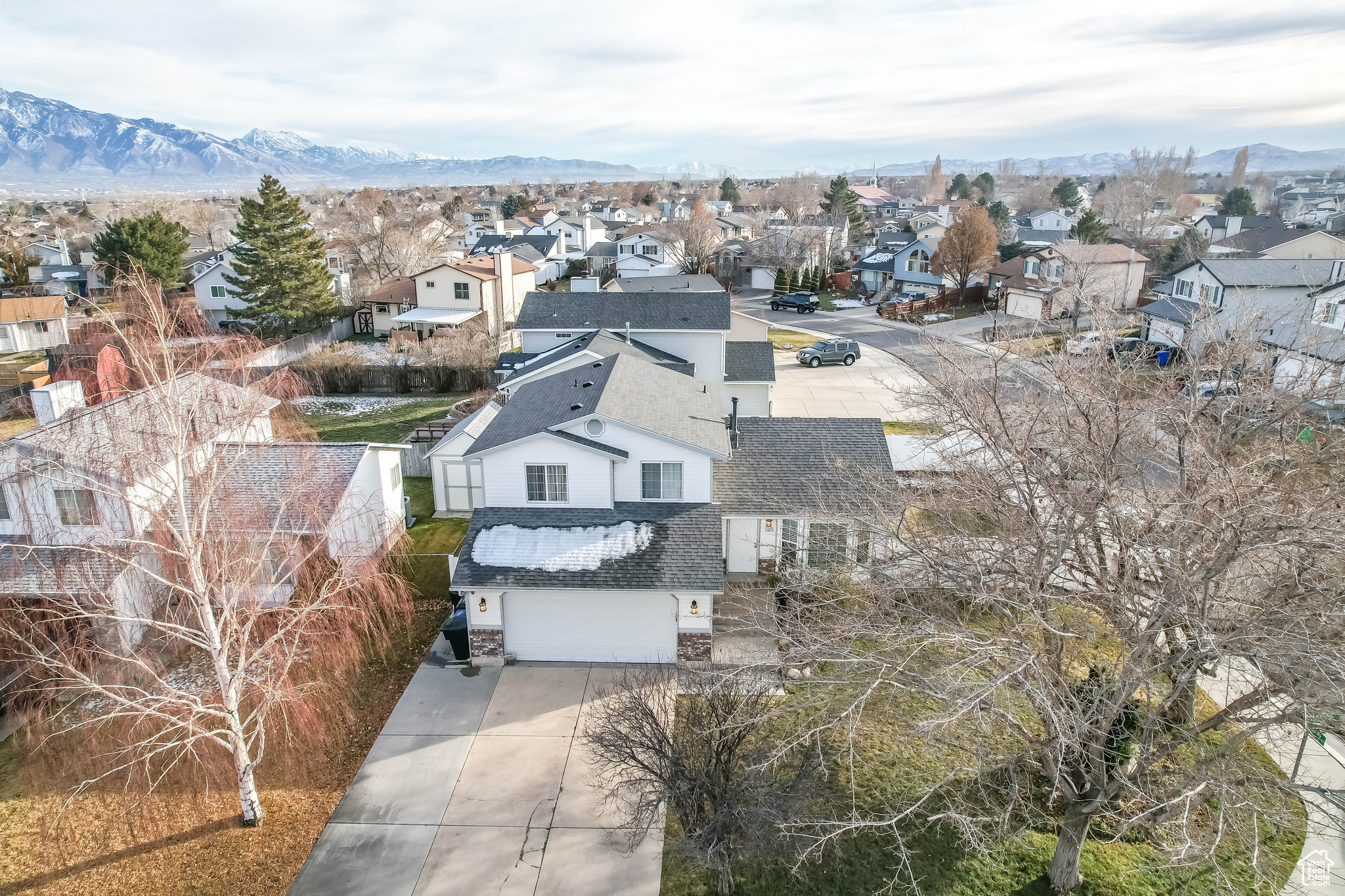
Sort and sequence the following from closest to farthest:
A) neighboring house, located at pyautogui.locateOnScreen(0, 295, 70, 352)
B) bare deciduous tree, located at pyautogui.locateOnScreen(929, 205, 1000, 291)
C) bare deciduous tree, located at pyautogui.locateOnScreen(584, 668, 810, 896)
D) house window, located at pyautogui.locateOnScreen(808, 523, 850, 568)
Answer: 1. bare deciduous tree, located at pyautogui.locateOnScreen(584, 668, 810, 896)
2. house window, located at pyautogui.locateOnScreen(808, 523, 850, 568)
3. neighboring house, located at pyautogui.locateOnScreen(0, 295, 70, 352)
4. bare deciduous tree, located at pyautogui.locateOnScreen(929, 205, 1000, 291)

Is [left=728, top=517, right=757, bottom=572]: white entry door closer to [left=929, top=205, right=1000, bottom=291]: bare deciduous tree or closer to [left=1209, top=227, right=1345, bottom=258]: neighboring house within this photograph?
[left=929, top=205, right=1000, bottom=291]: bare deciduous tree

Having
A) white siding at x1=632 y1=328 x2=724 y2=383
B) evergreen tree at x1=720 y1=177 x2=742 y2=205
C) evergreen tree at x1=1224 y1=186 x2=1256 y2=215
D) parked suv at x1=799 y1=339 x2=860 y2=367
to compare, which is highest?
evergreen tree at x1=720 y1=177 x2=742 y2=205

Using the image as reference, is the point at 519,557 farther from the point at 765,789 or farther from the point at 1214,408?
the point at 1214,408

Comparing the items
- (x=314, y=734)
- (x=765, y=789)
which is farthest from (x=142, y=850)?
(x=765, y=789)

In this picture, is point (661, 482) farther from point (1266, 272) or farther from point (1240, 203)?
point (1240, 203)

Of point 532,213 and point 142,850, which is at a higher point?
point 532,213

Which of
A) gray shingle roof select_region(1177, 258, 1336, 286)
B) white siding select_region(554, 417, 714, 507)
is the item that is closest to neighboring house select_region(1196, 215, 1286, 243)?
gray shingle roof select_region(1177, 258, 1336, 286)
